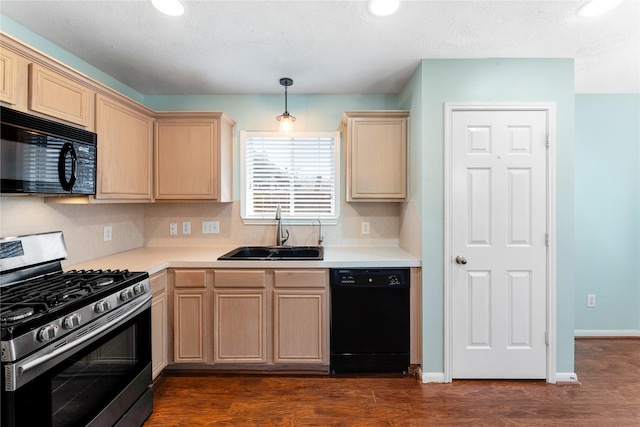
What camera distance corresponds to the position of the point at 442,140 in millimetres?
2277

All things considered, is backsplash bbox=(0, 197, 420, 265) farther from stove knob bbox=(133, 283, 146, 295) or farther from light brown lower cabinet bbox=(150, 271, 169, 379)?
stove knob bbox=(133, 283, 146, 295)

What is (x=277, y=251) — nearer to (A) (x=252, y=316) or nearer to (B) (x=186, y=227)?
(A) (x=252, y=316)

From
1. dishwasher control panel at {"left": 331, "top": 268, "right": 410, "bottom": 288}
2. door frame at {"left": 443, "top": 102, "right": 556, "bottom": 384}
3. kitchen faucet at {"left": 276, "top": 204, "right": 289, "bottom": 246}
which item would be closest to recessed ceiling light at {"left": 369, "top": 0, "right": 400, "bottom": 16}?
door frame at {"left": 443, "top": 102, "right": 556, "bottom": 384}

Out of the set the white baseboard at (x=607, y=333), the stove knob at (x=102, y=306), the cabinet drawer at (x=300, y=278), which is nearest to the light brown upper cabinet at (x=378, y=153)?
the cabinet drawer at (x=300, y=278)

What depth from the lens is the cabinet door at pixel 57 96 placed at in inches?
62.1

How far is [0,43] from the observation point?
1407 mm

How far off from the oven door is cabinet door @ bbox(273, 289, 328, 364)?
0.87 metres

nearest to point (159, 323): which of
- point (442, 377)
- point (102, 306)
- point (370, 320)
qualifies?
point (102, 306)

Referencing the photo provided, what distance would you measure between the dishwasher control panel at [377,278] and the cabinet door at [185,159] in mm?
1409

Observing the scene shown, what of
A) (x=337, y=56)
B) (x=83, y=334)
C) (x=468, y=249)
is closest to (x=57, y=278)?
(x=83, y=334)

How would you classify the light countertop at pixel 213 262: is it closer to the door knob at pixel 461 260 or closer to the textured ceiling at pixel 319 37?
the door knob at pixel 461 260

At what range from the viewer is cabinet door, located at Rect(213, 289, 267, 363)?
2336mm

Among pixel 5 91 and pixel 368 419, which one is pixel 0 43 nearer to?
pixel 5 91

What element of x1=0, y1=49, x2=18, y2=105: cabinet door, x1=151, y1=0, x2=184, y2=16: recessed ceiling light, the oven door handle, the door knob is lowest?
the oven door handle
